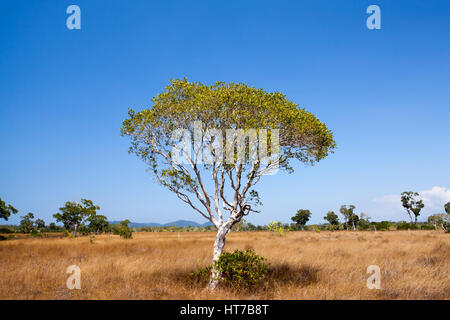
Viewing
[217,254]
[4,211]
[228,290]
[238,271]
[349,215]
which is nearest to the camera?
[228,290]

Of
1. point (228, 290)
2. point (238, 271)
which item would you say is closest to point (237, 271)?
point (238, 271)

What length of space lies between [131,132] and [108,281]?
698 centimetres

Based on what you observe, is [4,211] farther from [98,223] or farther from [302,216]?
[302,216]

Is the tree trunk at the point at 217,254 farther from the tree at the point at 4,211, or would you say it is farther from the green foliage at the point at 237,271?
the tree at the point at 4,211

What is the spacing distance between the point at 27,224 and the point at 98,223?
60.9 m

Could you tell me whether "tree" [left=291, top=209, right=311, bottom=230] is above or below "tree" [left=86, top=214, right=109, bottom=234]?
below

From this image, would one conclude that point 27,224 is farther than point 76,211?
Yes

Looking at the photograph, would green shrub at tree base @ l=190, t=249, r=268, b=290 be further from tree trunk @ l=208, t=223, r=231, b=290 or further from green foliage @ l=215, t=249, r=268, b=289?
tree trunk @ l=208, t=223, r=231, b=290

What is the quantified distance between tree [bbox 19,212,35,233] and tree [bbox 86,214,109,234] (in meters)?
56.0

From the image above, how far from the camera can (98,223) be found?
53.9 meters

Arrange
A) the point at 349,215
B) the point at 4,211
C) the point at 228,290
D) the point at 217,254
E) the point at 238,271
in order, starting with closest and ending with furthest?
the point at 228,290 < the point at 238,271 < the point at 217,254 < the point at 4,211 < the point at 349,215

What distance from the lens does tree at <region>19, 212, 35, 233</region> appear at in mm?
95500

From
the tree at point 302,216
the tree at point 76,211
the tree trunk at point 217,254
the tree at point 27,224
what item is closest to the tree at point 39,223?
the tree at point 27,224

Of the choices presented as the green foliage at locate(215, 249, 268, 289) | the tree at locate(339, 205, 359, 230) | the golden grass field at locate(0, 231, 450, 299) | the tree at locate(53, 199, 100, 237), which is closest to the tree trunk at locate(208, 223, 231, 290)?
the green foliage at locate(215, 249, 268, 289)
